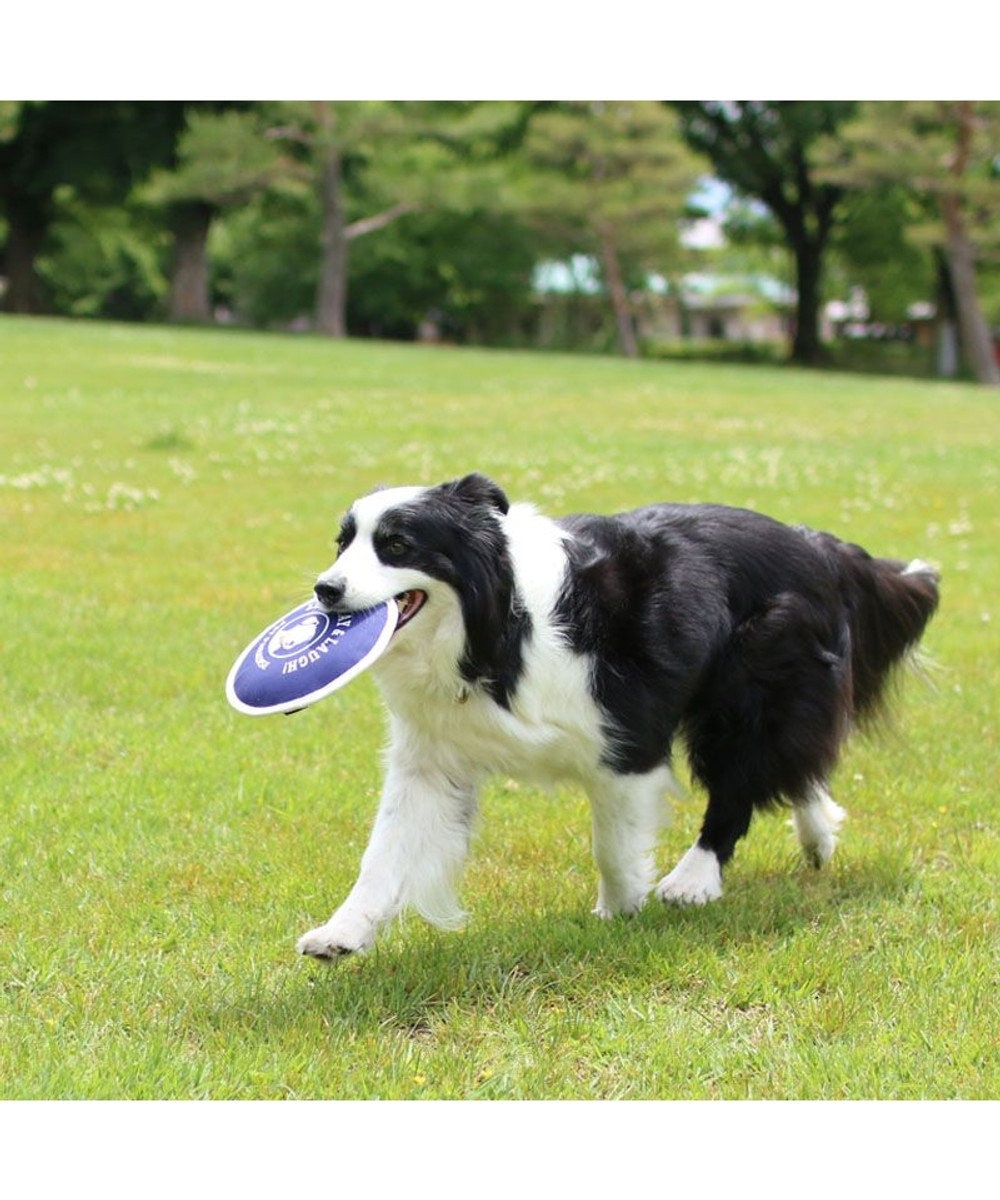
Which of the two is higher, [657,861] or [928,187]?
[928,187]

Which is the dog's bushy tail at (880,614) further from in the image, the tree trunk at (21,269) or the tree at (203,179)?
the tree trunk at (21,269)

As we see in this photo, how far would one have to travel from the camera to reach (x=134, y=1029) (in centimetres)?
400

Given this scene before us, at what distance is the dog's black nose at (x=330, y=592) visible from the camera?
13.1 feet

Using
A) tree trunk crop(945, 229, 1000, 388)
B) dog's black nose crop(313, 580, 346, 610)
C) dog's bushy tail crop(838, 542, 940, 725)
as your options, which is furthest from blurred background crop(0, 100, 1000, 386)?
dog's black nose crop(313, 580, 346, 610)

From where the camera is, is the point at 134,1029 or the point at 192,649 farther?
the point at 192,649

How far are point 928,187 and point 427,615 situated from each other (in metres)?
38.2

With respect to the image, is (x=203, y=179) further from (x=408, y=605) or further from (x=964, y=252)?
(x=408, y=605)

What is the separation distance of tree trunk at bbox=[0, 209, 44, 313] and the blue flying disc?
46581 mm

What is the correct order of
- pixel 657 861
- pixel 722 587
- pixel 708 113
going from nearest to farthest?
pixel 722 587 < pixel 657 861 < pixel 708 113

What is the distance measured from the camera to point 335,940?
4285 millimetres

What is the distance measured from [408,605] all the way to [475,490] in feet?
1.44

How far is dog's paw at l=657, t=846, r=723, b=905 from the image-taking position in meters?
4.98

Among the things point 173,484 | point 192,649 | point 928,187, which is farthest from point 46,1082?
point 928,187
